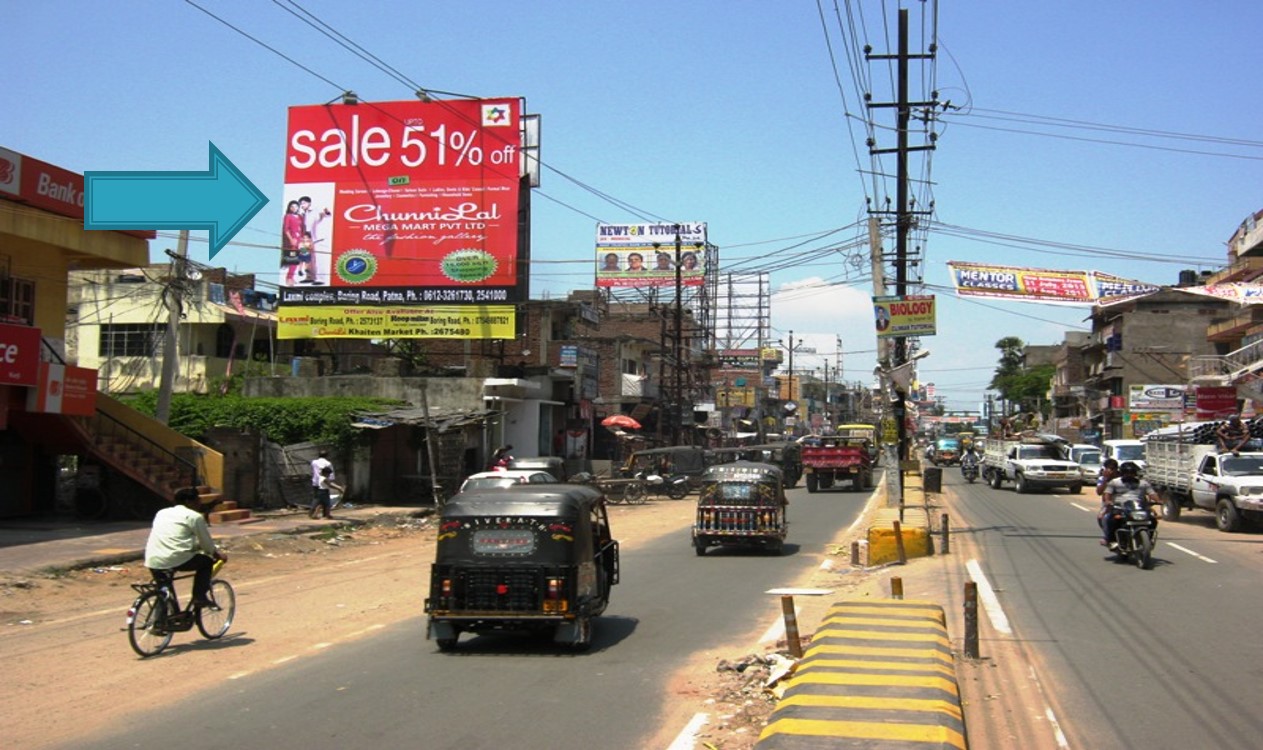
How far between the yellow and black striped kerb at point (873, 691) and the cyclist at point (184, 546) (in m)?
6.45

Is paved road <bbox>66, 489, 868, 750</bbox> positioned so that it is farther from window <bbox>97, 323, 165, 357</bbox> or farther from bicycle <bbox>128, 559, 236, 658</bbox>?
window <bbox>97, 323, 165, 357</bbox>

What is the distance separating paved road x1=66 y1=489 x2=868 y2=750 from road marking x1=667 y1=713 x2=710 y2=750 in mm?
190

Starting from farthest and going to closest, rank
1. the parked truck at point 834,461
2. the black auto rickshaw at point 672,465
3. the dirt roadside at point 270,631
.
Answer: the parked truck at point 834,461
the black auto rickshaw at point 672,465
the dirt roadside at point 270,631

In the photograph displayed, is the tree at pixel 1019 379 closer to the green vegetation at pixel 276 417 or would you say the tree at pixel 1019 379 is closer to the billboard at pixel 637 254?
the billboard at pixel 637 254

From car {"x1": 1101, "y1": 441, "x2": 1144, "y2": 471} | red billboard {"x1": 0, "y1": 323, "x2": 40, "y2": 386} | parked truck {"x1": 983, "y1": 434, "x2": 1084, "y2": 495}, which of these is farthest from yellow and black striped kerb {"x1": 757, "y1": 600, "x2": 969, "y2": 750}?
car {"x1": 1101, "y1": 441, "x2": 1144, "y2": 471}

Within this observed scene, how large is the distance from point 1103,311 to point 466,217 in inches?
1888

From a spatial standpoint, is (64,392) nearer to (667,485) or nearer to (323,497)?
(323,497)

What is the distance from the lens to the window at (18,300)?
23.4 m

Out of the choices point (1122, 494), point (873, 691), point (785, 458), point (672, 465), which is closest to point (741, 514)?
point (1122, 494)

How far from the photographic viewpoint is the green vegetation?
3086cm

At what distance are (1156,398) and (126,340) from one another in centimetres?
5019

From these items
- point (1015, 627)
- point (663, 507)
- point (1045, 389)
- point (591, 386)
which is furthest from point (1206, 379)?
point (1045, 389)

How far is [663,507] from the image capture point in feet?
122

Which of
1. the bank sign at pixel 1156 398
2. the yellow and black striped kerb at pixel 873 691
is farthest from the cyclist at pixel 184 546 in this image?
the bank sign at pixel 1156 398
